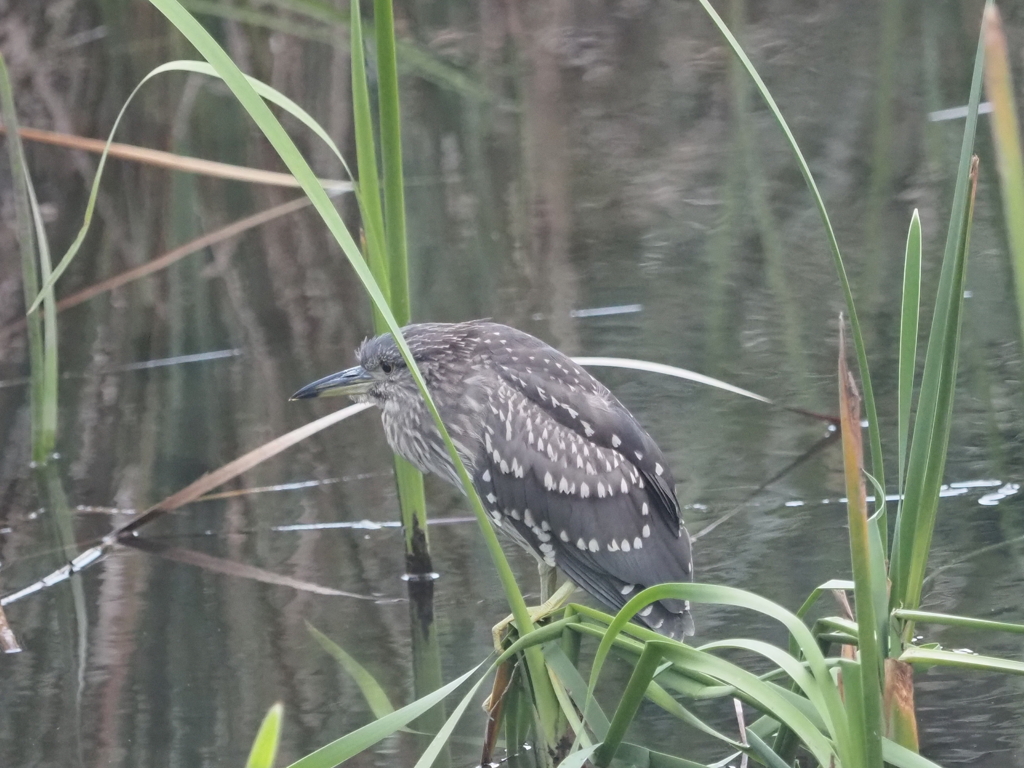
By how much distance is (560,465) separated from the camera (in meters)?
3.34

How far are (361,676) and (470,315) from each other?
265 centimetres

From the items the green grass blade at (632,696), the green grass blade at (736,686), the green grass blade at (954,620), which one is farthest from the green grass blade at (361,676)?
the green grass blade at (954,620)

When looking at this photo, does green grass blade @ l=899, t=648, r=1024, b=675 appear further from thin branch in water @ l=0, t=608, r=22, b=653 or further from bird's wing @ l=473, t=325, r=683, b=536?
thin branch in water @ l=0, t=608, r=22, b=653

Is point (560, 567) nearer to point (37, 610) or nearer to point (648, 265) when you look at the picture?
point (37, 610)

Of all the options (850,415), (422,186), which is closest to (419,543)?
(850,415)

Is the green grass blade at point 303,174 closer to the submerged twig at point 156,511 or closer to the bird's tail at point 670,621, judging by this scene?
the bird's tail at point 670,621

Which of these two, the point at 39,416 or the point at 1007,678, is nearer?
the point at 1007,678

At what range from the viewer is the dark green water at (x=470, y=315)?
355 cm

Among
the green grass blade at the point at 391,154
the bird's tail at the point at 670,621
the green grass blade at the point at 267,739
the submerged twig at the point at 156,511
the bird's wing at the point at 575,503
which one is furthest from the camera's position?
the submerged twig at the point at 156,511

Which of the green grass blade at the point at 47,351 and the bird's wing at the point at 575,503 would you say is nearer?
the bird's wing at the point at 575,503

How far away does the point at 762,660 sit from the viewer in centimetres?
319

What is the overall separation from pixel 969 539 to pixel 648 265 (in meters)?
2.89

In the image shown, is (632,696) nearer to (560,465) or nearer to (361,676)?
(560,465)

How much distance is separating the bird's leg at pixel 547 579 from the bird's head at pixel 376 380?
1.75ft
